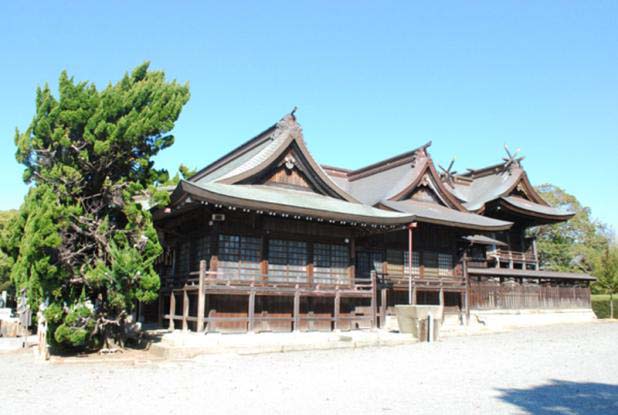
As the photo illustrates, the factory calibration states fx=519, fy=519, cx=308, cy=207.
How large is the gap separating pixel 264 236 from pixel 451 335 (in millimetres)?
8446

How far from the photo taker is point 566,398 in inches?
334

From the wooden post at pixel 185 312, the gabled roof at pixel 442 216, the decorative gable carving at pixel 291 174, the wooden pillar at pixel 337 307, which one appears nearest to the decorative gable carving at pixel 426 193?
the gabled roof at pixel 442 216

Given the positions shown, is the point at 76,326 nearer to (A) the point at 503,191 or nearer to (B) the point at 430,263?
(B) the point at 430,263

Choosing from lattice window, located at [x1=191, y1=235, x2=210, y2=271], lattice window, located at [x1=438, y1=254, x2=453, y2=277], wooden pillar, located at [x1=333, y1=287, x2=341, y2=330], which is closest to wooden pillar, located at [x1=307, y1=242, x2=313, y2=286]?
wooden pillar, located at [x1=333, y1=287, x2=341, y2=330]

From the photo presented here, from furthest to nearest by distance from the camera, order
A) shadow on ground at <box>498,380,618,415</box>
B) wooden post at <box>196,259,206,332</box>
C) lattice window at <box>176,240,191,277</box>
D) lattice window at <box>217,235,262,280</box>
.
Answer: lattice window at <box>176,240,191,277</box> < lattice window at <box>217,235,262,280</box> < wooden post at <box>196,259,206,332</box> < shadow on ground at <box>498,380,618,415</box>

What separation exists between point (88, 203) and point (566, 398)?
12.6 meters

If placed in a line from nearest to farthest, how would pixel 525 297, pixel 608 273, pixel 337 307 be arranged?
pixel 337 307
pixel 525 297
pixel 608 273

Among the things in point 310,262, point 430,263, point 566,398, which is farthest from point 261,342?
point 430,263

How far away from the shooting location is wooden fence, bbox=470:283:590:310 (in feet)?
83.8

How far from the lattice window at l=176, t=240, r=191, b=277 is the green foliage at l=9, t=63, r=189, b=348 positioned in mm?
4699

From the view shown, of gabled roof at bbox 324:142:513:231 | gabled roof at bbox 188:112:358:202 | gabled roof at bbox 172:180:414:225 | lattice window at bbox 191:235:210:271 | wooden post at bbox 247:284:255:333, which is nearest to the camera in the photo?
gabled roof at bbox 172:180:414:225

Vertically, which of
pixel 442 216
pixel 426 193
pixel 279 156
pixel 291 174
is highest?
pixel 279 156

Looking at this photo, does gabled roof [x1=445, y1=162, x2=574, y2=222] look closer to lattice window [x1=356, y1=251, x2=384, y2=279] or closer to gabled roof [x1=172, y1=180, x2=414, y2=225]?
lattice window [x1=356, y1=251, x2=384, y2=279]

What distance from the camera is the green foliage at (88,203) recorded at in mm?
13234
